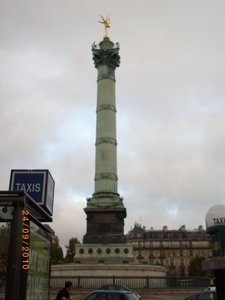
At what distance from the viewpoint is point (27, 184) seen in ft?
31.4

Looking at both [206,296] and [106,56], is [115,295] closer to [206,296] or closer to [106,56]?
[206,296]

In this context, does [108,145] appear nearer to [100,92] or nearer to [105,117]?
[105,117]

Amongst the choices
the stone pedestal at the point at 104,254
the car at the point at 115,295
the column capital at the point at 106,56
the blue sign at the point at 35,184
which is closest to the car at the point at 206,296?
the car at the point at 115,295

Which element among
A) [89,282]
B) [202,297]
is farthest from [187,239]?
[202,297]

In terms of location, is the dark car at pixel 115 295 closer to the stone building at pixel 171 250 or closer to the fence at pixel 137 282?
the fence at pixel 137 282

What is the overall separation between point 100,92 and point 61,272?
72.2 feet
